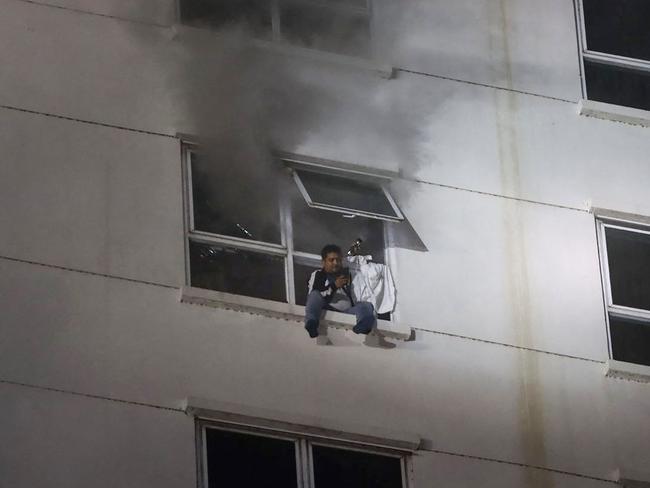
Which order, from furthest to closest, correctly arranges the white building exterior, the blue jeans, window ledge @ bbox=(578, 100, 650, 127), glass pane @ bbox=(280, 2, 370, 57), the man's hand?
window ledge @ bbox=(578, 100, 650, 127) → glass pane @ bbox=(280, 2, 370, 57) → the man's hand → the blue jeans → the white building exterior

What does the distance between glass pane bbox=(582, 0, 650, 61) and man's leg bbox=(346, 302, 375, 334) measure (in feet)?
5.89

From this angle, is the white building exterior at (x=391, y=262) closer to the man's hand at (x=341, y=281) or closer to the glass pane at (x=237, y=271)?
the glass pane at (x=237, y=271)

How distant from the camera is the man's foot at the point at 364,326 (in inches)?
240

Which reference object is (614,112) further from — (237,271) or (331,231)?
(237,271)

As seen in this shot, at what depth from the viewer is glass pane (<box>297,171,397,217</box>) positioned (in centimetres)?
641

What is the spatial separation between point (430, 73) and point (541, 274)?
1005 millimetres

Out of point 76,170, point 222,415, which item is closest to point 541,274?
point 222,415

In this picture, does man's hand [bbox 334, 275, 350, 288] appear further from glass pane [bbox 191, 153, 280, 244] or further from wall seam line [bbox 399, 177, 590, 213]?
wall seam line [bbox 399, 177, 590, 213]

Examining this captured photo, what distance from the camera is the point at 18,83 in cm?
619

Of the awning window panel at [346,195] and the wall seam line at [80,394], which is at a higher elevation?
the awning window panel at [346,195]

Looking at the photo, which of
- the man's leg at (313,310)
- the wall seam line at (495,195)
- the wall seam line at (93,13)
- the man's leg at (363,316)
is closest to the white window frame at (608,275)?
the wall seam line at (495,195)

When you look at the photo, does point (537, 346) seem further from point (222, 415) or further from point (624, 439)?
point (222, 415)

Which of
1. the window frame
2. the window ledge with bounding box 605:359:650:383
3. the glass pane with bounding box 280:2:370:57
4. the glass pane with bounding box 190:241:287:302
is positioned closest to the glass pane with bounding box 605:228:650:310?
the window ledge with bounding box 605:359:650:383

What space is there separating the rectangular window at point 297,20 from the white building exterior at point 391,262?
92 millimetres
